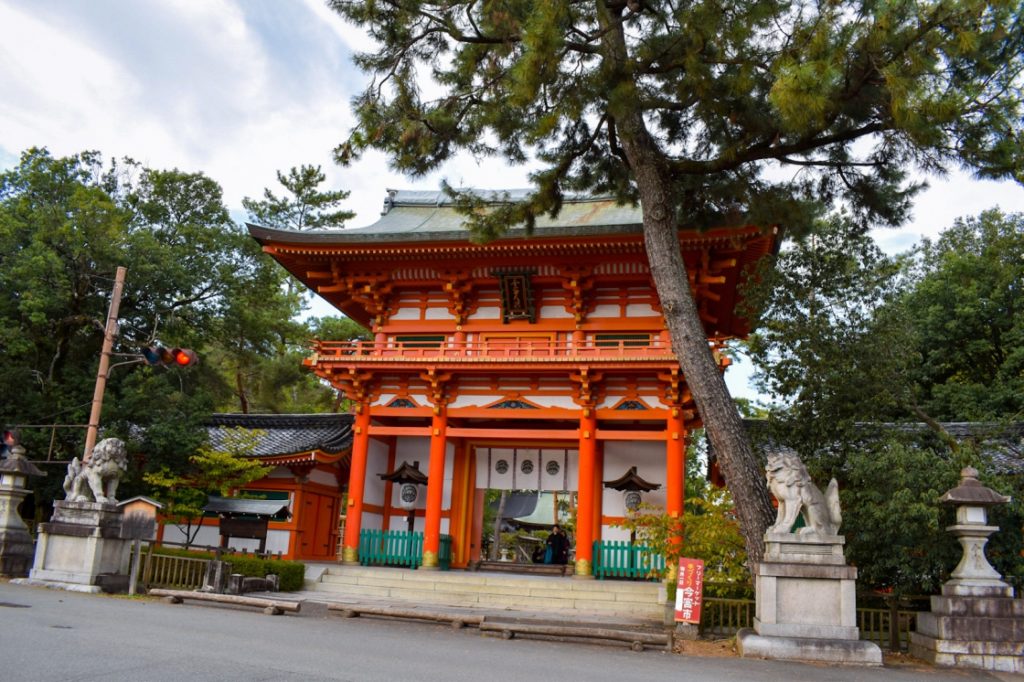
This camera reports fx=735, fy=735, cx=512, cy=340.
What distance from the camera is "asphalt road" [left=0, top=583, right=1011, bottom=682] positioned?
18.9ft

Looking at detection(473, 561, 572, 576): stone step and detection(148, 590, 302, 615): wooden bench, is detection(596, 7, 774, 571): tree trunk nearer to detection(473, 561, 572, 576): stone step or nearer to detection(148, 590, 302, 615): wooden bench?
detection(148, 590, 302, 615): wooden bench

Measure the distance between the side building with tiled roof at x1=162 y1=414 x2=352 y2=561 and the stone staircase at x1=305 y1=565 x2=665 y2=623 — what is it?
3.20 metres

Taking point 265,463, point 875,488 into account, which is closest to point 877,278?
point 875,488

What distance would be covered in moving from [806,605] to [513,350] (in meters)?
8.42

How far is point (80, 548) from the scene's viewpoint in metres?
11.4

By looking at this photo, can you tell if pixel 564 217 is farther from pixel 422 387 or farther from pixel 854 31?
pixel 854 31

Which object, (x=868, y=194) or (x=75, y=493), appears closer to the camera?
(x=868, y=194)

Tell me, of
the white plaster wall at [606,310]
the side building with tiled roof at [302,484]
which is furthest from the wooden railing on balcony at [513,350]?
the side building with tiled roof at [302,484]

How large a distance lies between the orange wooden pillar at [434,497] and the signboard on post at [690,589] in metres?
6.64

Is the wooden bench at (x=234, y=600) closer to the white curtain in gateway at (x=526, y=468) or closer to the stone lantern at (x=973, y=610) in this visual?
the white curtain in gateway at (x=526, y=468)

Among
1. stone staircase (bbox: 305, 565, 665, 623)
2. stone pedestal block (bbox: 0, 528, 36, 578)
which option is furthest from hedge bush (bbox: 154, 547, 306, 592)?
stone pedestal block (bbox: 0, 528, 36, 578)

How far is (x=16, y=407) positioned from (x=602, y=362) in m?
12.0

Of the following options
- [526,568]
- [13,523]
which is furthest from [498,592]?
[13,523]

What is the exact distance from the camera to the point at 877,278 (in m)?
11.4
